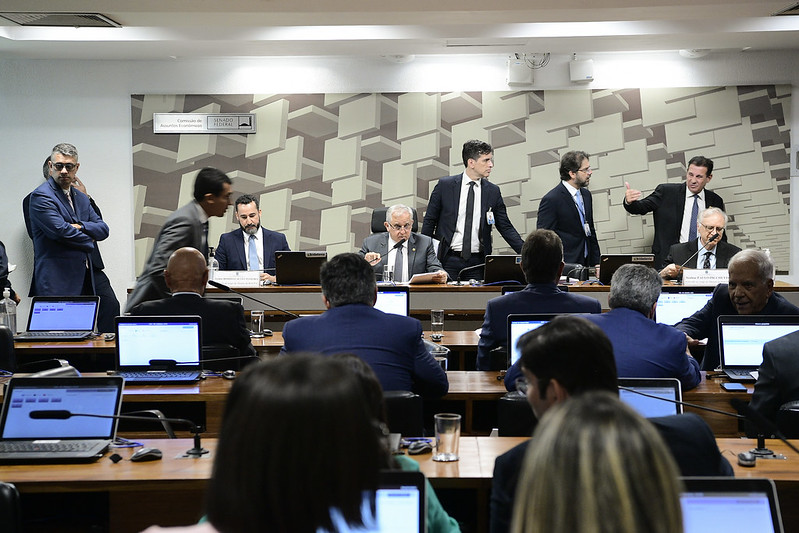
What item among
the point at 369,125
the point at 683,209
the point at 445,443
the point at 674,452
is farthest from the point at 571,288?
the point at 674,452

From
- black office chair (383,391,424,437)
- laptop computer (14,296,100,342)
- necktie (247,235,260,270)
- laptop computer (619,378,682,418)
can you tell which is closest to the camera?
laptop computer (619,378,682,418)

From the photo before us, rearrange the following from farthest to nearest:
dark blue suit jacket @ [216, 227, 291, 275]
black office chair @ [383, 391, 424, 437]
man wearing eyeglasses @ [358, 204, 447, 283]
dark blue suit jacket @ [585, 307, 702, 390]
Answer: dark blue suit jacket @ [216, 227, 291, 275], man wearing eyeglasses @ [358, 204, 447, 283], dark blue suit jacket @ [585, 307, 702, 390], black office chair @ [383, 391, 424, 437]

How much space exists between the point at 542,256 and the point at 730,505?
279cm

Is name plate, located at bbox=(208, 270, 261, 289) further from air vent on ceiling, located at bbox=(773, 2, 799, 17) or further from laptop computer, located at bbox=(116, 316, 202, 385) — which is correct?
air vent on ceiling, located at bbox=(773, 2, 799, 17)

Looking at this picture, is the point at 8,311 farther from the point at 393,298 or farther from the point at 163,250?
the point at 393,298

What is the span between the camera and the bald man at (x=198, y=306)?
441 cm

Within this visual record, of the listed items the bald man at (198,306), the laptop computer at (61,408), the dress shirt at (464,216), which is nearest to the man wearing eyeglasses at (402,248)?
the dress shirt at (464,216)

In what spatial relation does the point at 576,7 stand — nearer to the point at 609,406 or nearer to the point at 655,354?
the point at 655,354

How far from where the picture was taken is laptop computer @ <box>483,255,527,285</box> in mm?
6605

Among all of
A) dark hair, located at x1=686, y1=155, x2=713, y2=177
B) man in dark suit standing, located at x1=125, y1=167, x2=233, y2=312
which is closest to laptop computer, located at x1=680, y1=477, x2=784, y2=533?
man in dark suit standing, located at x1=125, y1=167, x2=233, y2=312

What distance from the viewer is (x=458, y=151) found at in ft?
30.2

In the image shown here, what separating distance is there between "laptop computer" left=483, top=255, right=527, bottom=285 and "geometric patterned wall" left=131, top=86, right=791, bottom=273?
262 centimetres

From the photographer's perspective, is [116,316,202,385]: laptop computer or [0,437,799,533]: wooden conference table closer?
[0,437,799,533]: wooden conference table

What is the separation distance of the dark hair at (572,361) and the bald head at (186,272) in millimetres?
2856
